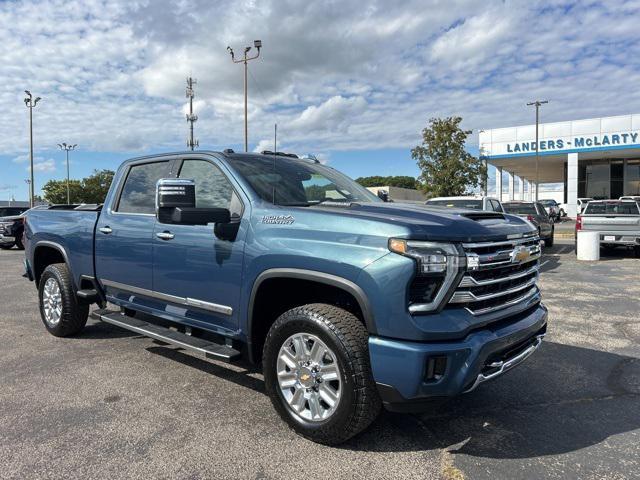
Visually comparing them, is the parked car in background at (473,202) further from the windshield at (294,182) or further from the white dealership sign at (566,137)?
the white dealership sign at (566,137)

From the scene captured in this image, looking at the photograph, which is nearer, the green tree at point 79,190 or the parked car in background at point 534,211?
the parked car in background at point 534,211

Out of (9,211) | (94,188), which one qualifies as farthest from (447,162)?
(94,188)

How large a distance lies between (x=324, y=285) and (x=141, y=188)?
8.20 ft

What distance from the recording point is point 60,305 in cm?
577

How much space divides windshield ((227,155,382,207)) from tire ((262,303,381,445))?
990 millimetres

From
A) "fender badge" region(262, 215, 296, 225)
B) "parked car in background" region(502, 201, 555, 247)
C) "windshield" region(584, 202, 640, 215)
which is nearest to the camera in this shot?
"fender badge" region(262, 215, 296, 225)

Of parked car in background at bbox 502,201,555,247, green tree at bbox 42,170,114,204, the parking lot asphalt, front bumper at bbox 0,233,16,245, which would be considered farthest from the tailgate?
green tree at bbox 42,170,114,204

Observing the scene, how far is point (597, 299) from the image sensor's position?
26.9 ft

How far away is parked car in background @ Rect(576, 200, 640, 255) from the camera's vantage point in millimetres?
14008

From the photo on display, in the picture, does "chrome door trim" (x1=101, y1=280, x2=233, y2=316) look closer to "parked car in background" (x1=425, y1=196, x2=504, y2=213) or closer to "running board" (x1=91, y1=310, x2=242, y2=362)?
"running board" (x1=91, y1=310, x2=242, y2=362)

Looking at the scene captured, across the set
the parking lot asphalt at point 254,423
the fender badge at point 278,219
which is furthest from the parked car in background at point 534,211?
the fender badge at point 278,219

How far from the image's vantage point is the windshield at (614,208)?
14.4 meters

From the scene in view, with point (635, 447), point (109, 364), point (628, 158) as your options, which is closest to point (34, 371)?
point (109, 364)

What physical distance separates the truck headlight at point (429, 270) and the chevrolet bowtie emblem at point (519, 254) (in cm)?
66
